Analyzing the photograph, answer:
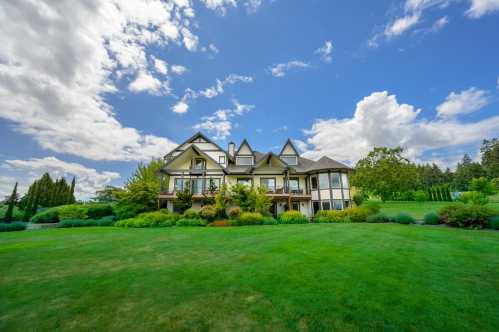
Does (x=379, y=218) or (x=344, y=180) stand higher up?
(x=344, y=180)

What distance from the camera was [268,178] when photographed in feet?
75.3

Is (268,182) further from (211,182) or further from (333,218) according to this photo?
(333,218)

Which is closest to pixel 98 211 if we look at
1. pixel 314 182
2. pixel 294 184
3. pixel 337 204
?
pixel 294 184

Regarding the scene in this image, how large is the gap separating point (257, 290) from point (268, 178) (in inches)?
753

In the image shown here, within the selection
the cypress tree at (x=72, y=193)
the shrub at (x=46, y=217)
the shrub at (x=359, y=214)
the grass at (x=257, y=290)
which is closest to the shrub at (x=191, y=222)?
the grass at (x=257, y=290)

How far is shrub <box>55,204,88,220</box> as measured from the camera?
19.4 meters

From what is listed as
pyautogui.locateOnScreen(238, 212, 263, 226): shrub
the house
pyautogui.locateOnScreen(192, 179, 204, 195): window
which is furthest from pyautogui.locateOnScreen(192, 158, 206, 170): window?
pyautogui.locateOnScreen(238, 212, 263, 226): shrub

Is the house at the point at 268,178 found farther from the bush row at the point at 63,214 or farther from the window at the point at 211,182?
the bush row at the point at 63,214

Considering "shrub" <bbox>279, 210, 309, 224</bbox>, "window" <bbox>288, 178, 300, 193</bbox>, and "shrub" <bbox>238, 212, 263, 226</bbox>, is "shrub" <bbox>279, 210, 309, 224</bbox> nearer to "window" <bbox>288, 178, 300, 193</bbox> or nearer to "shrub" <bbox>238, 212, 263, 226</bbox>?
"shrub" <bbox>238, 212, 263, 226</bbox>

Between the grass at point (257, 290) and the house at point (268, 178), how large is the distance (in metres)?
14.3

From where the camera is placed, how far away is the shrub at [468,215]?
11094 millimetres

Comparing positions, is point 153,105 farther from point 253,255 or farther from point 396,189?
point 396,189

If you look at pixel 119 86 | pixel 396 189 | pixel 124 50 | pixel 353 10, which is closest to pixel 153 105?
pixel 119 86

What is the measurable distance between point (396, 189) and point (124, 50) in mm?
37905
